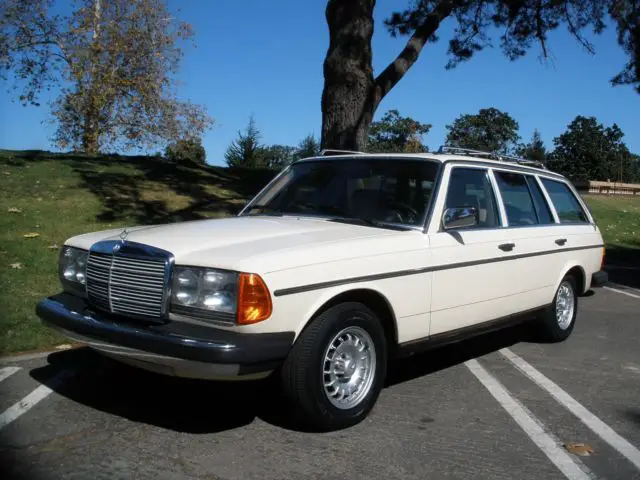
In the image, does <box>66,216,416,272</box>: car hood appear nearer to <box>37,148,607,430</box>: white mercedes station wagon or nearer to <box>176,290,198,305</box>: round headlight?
<box>37,148,607,430</box>: white mercedes station wagon

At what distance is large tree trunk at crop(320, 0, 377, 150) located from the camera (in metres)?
12.8

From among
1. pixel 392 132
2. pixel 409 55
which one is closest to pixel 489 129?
pixel 392 132

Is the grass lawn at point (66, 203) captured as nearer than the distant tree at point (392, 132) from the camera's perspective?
Yes

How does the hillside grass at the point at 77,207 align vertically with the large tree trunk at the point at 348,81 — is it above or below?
below

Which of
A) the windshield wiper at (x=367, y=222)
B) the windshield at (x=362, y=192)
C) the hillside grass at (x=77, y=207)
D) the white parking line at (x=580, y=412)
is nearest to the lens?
the white parking line at (x=580, y=412)

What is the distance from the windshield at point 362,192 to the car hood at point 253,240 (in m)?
0.25

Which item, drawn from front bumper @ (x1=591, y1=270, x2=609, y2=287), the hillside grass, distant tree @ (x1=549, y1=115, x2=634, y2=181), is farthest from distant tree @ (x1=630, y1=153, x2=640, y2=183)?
front bumper @ (x1=591, y1=270, x2=609, y2=287)

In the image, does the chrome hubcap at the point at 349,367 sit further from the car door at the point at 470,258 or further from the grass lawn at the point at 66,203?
the grass lawn at the point at 66,203

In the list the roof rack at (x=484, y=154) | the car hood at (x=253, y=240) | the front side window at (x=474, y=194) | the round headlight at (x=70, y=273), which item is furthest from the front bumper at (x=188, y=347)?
the roof rack at (x=484, y=154)

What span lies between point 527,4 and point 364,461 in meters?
14.8

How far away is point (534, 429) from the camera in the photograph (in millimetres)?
4184

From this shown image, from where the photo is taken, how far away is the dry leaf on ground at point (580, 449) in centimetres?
379

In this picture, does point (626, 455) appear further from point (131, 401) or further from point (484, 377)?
point (131, 401)

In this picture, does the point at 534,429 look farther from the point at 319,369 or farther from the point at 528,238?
the point at 528,238
